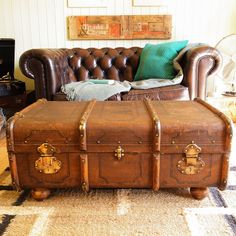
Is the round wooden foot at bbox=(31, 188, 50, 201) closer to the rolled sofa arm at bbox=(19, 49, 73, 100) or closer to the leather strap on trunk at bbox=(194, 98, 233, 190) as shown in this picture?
the leather strap on trunk at bbox=(194, 98, 233, 190)

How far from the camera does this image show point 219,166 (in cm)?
126

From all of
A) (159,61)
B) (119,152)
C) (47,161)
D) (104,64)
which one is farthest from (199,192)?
(104,64)

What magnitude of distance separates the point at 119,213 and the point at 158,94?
113 centimetres

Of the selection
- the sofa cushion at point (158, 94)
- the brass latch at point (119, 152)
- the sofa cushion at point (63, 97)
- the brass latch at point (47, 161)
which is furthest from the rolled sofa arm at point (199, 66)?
the brass latch at point (47, 161)

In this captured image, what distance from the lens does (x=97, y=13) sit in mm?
2969

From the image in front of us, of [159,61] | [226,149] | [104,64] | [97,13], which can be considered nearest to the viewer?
[226,149]

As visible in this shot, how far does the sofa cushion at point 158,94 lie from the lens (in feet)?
6.91

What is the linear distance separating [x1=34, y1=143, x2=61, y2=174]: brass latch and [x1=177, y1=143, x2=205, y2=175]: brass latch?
0.59 metres

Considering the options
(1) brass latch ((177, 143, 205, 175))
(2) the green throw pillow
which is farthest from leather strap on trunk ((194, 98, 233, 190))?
(2) the green throw pillow

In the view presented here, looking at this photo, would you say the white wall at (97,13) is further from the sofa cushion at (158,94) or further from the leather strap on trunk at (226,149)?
the leather strap on trunk at (226,149)

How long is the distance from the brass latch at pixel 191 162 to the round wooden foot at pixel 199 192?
0.12 m

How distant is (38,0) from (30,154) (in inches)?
91.3

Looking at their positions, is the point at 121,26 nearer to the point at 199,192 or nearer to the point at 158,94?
the point at 158,94

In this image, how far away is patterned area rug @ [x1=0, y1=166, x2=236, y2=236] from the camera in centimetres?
112
